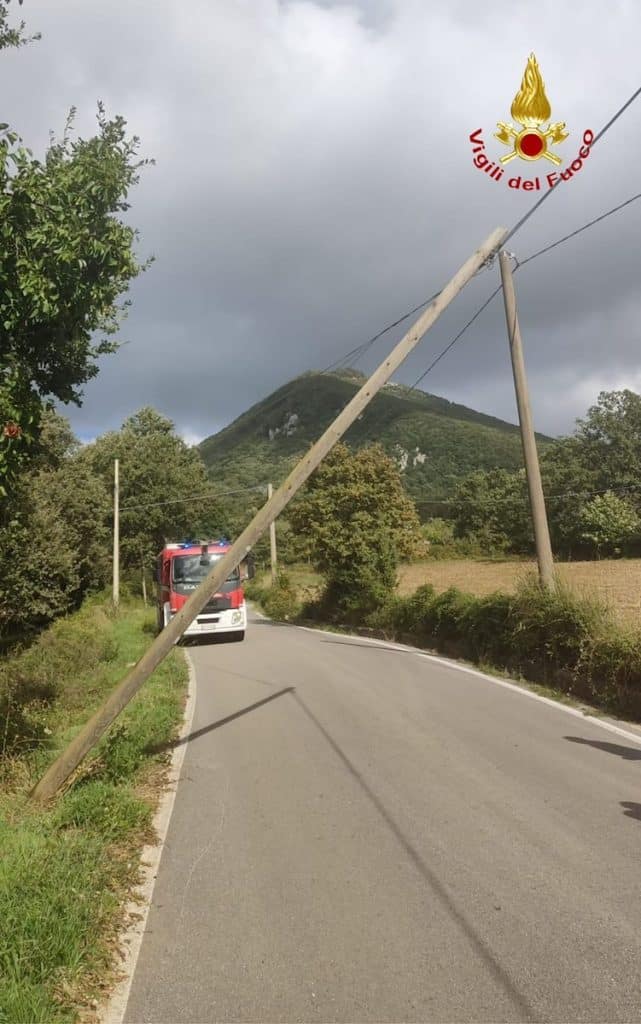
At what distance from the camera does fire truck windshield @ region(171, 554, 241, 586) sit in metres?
19.8

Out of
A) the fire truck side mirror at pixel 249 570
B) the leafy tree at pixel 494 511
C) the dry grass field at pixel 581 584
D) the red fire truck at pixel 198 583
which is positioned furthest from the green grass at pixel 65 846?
the leafy tree at pixel 494 511

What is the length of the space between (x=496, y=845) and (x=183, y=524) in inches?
1847

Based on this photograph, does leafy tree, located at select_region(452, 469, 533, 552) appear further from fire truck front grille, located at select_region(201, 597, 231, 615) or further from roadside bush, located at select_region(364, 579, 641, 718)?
roadside bush, located at select_region(364, 579, 641, 718)

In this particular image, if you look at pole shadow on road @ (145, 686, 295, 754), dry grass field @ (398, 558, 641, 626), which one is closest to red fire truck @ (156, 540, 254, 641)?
dry grass field @ (398, 558, 641, 626)

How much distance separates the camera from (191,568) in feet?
65.5

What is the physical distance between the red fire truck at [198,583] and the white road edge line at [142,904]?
41.2ft

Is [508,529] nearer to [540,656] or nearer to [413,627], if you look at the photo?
[413,627]

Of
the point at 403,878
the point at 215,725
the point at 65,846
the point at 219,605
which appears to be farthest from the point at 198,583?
the point at 403,878

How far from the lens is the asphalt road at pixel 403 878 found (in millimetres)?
2971

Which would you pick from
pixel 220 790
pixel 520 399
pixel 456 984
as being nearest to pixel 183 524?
pixel 520 399

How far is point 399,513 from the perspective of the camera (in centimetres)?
2691

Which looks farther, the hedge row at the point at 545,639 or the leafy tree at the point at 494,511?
the leafy tree at the point at 494,511

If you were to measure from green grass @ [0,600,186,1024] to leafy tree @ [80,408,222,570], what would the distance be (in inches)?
1516

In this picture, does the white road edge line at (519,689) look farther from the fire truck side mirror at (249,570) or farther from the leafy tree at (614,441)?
the leafy tree at (614,441)
